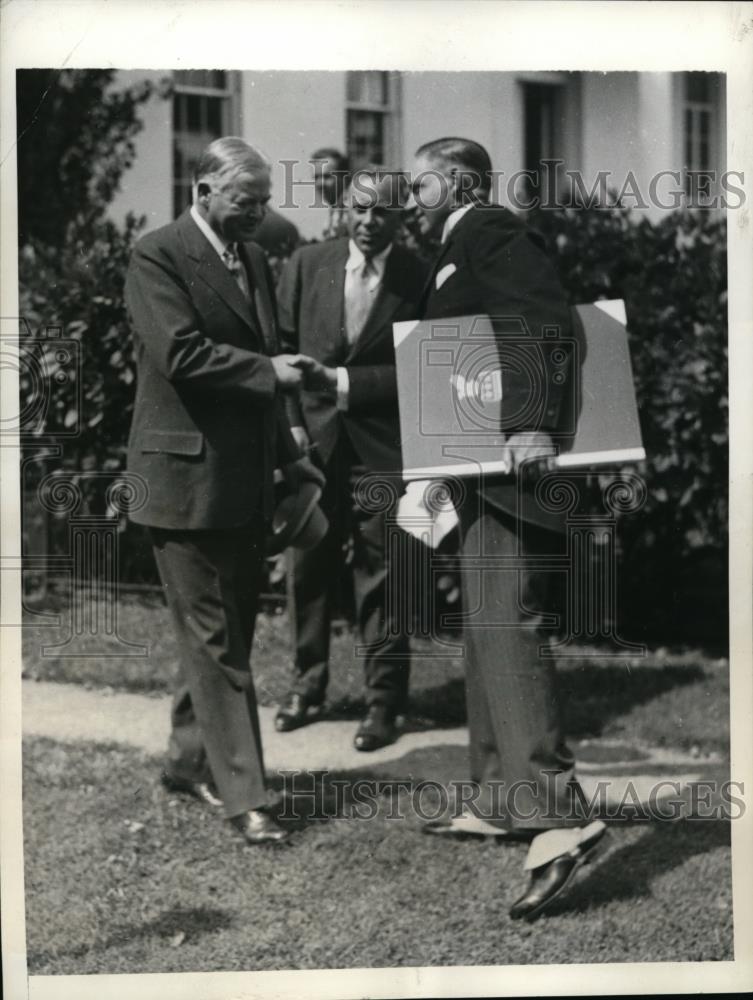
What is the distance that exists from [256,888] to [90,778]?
2.33 feet

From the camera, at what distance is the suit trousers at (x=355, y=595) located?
512 centimetres

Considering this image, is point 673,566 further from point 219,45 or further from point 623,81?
point 219,45

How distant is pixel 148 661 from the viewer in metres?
5.11

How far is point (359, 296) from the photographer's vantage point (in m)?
5.16

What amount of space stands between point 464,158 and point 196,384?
1239mm

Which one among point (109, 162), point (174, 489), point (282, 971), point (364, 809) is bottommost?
point (282, 971)

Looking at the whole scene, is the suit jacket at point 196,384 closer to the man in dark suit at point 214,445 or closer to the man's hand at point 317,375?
the man in dark suit at point 214,445

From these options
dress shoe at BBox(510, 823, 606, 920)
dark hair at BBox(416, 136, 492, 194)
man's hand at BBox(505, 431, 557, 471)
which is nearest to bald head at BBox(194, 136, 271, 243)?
dark hair at BBox(416, 136, 492, 194)

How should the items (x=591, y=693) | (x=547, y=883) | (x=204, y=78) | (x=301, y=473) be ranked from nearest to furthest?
(x=204, y=78) < (x=547, y=883) < (x=301, y=473) < (x=591, y=693)

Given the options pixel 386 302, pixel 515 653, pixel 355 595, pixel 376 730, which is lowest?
pixel 376 730

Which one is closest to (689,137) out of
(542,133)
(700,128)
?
(700,128)

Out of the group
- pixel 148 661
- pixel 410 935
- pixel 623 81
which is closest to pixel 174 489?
pixel 148 661

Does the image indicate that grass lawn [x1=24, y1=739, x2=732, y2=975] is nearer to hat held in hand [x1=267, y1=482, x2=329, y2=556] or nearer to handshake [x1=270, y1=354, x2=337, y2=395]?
hat held in hand [x1=267, y1=482, x2=329, y2=556]

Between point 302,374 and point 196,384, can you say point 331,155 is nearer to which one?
point 302,374
